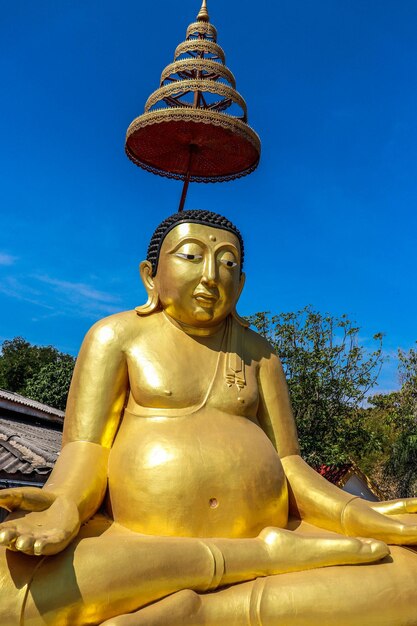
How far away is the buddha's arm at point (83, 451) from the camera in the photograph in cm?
287

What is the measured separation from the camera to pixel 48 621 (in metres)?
2.68

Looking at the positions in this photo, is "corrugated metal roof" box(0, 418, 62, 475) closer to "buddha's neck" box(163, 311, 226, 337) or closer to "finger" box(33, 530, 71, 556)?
"buddha's neck" box(163, 311, 226, 337)

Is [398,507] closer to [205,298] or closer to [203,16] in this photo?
[205,298]

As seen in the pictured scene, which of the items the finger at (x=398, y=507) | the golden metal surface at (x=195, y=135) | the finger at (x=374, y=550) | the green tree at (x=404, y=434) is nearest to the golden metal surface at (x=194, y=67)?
the golden metal surface at (x=195, y=135)

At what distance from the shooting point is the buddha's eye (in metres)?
3.95

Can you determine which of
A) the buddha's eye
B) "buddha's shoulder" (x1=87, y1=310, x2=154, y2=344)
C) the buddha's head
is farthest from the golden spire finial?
"buddha's shoulder" (x1=87, y1=310, x2=154, y2=344)

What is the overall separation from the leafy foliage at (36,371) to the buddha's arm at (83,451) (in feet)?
59.6

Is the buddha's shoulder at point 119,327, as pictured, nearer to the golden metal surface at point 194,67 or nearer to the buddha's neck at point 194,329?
the buddha's neck at point 194,329

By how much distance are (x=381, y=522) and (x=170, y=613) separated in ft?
4.19

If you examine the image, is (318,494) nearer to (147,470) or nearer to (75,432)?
(147,470)

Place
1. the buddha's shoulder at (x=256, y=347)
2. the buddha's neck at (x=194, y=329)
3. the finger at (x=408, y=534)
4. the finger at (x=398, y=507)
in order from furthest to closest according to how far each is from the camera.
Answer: the buddha's shoulder at (x=256, y=347), the buddha's neck at (x=194, y=329), the finger at (x=398, y=507), the finger at (x=408, y=534)

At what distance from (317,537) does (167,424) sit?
100cm

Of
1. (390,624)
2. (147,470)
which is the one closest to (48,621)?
(147,470)

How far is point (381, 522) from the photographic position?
3.41 meters
